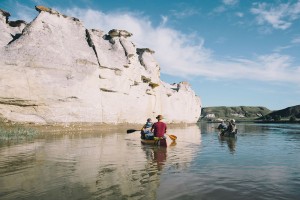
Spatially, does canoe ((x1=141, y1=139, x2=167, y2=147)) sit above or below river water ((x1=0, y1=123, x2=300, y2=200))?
above

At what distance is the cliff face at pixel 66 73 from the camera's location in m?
29.3

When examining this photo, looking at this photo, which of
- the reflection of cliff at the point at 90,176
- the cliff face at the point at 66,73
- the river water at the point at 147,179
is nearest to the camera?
the river water at the point at 147,179

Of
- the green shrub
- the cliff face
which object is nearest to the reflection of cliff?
the green shrub

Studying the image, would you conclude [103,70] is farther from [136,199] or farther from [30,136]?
[136,199]

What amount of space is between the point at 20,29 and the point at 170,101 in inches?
1527

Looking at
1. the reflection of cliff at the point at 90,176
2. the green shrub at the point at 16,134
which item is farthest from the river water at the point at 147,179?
the green shrub at the point at 16,134

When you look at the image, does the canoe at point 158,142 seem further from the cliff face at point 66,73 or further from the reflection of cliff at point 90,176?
the cliff face at point 66,73

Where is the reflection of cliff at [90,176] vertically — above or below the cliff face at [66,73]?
below

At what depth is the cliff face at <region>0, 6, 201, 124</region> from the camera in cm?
2930

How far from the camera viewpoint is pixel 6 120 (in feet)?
91.5

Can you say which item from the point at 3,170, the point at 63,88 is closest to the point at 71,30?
the point at 63,88

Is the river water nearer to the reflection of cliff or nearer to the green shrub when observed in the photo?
the reflection of cliff

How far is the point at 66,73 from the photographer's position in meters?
33.0

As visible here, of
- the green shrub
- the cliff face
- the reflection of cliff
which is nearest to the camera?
the reflection of cliff
